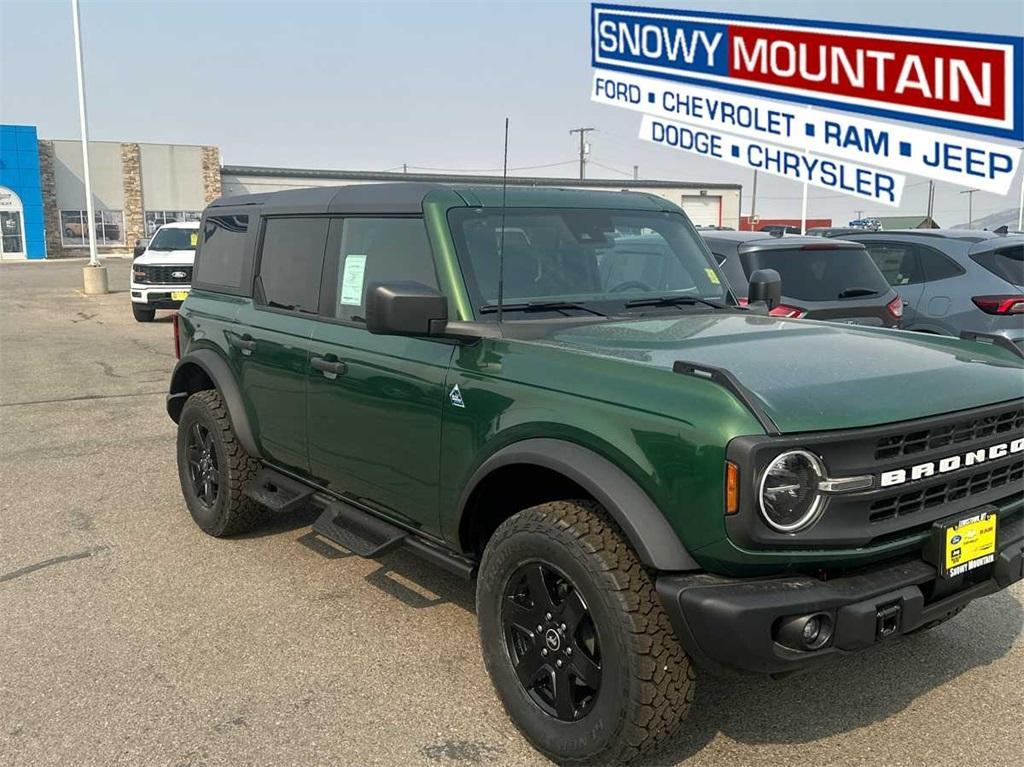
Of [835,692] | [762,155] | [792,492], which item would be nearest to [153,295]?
[762,155]

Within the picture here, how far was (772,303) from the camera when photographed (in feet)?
16.0

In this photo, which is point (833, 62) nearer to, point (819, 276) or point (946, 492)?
point (819, 276)

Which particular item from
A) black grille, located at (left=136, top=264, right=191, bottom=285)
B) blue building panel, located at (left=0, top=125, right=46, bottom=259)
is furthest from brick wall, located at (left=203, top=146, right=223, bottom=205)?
black grille, located at (left=136, top=264, right=191, bottom=285)

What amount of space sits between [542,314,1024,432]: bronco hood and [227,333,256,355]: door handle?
6.70 ft

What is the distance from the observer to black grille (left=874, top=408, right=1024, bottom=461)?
2697mm

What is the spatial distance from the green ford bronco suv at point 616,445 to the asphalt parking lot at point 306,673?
0.43 metres

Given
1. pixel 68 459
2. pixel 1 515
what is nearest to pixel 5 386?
pixel 68 459

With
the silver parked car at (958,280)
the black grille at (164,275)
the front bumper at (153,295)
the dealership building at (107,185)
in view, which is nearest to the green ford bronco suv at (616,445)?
the silver parked car at (958,280)

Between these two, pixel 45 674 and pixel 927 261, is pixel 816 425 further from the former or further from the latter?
pixel 927 261

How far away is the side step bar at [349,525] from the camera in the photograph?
369cm

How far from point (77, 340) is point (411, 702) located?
1312 cm

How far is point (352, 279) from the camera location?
4238 millimetres

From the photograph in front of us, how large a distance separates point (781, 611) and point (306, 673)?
2050mm

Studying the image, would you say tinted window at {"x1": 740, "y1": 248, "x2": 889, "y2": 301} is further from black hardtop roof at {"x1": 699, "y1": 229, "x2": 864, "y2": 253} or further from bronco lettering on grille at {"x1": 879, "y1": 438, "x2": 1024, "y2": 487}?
bronco lettering on grille at {"x1": 879, "y1": 438, "x2": 1024, "y2": 487}
